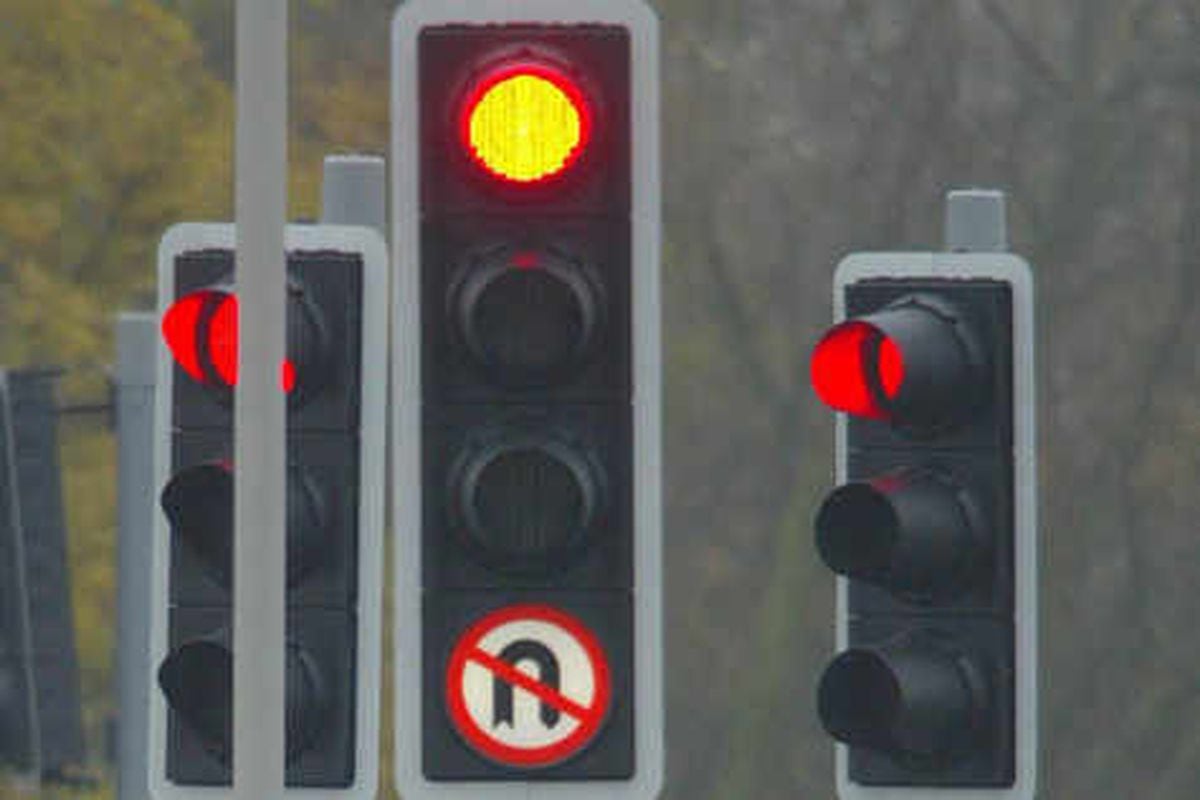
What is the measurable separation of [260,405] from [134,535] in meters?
6.35

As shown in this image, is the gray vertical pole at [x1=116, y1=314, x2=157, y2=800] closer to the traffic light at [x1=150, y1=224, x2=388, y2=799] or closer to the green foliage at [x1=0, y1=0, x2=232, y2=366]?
the traffic light at [x1=150, y1=224, x2=388, y2=799]

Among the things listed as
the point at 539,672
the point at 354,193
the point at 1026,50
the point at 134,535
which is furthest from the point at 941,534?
the point at 1026,50

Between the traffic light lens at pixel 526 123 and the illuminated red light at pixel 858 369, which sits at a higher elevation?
the traffic light lens at pixel 526 123

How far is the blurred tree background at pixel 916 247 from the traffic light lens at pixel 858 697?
2756 cm

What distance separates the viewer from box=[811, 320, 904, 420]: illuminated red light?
11.5 m

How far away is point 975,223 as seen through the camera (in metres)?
12.3

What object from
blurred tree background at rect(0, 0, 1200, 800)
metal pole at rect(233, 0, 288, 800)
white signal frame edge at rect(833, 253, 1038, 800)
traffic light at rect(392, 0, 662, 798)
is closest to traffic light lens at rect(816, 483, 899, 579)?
white signal frame edge at rect(833, 253, 1038, 800)

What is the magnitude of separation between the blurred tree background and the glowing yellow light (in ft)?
93.6

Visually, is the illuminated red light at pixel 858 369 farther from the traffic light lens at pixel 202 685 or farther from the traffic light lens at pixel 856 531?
the traffic light lens at pixel 202 685

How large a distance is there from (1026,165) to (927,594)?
30658 mm

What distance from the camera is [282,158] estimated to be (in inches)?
380

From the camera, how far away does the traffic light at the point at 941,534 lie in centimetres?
1156

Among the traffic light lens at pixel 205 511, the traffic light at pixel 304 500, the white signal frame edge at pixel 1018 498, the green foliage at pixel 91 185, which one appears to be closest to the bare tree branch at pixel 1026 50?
the green foliage at pixel 91 185

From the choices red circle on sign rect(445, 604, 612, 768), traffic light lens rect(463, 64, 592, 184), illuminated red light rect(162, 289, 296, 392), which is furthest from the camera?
illuminated red light rect(162, 289, 296, 392)
